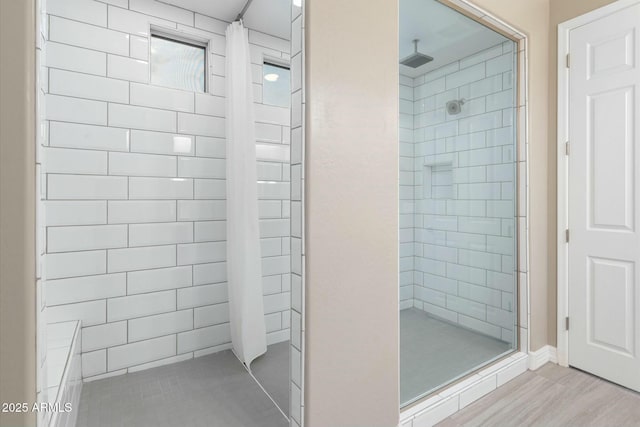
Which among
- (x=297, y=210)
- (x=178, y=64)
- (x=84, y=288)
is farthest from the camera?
(x=178, y=64)

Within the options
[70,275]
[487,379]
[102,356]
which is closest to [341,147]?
[487,379]

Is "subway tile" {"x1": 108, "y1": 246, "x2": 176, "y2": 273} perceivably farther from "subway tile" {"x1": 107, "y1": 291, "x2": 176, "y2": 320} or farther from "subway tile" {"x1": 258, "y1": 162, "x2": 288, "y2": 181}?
"subway tile" {"x1": 258, "y1": 162, "x2": 288, "y2": 181}

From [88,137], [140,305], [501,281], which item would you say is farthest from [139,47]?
[501,281]

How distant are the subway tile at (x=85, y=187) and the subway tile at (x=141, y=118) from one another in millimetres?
337

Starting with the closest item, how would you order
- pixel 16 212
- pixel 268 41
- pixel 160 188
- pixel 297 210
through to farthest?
pixel 16 212 → pixel 297 210 → pixel 160 188 → pixel 268 41

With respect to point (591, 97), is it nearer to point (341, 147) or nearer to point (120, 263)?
point (341, 147)

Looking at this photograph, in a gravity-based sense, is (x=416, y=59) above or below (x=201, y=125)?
above

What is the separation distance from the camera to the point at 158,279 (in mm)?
2100

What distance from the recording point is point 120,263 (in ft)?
6.51

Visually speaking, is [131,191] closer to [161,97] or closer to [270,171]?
[161,97]

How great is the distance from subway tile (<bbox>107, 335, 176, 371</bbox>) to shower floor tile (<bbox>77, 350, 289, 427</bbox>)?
7cm

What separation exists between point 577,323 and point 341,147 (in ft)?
6.54

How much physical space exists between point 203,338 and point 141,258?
69cm

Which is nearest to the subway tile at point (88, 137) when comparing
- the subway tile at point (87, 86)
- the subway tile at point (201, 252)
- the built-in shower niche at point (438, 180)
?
the subway tile at point (87, 86)
